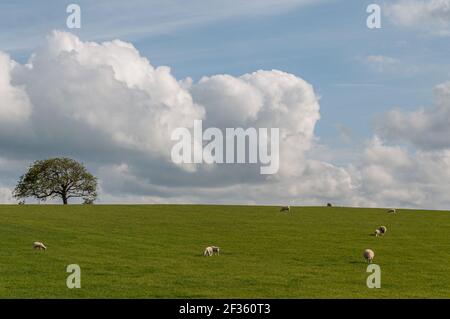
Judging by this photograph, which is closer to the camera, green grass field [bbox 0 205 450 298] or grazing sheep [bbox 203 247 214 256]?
green grass field [bbox 0 205 450 298]

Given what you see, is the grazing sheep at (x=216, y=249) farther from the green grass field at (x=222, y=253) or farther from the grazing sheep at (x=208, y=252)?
the green grass field at (x=222, y=253)

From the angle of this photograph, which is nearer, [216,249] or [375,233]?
[216,249]

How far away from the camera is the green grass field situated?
32.4 meters

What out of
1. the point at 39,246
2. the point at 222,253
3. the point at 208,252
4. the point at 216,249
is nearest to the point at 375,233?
the point at 222,253

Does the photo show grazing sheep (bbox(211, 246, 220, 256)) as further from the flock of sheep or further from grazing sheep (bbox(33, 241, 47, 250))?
grazing sheep (bbox(33, 241, 47, 250))

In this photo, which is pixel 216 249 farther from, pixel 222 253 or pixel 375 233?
pixel 375 233

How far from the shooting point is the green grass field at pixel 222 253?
32.4 meters

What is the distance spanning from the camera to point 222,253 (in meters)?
45.8

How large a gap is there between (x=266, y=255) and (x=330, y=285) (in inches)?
471

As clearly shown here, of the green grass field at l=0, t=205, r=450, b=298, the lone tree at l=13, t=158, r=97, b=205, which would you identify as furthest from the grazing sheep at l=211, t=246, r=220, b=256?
the lone tree at l=13, t=158, r=97, b=205

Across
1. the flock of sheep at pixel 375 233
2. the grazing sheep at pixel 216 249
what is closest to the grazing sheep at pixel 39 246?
the grazing sheep at pixel 216 249

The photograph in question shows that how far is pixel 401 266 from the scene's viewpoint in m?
41.2
